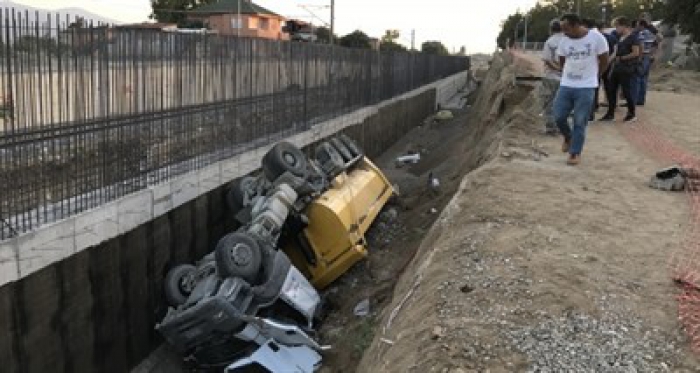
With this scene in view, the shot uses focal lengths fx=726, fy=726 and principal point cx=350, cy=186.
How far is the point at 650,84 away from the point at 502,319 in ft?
77.7

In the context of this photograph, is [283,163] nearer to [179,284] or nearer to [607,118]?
[179,284]

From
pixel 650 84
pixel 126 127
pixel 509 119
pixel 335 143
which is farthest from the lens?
pixel 650 84

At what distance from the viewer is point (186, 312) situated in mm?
7430

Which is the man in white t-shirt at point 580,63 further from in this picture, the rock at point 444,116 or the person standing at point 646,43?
the rock at point 444,116

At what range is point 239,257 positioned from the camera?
800 cm

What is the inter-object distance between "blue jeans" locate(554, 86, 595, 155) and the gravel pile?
5.01 metres

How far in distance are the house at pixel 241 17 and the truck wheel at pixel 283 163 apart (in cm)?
4818

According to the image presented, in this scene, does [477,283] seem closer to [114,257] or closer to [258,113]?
[114,257]

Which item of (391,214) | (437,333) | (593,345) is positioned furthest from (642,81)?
(437,333)

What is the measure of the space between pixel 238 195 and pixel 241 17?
5970 centimetres

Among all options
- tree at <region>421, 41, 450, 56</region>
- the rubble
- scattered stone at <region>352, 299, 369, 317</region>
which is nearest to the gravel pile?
the rubble

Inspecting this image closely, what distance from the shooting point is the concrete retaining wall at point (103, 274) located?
248 inches

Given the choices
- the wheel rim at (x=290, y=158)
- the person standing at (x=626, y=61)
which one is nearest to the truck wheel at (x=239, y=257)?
the wheel rim at (x=290, y=158)

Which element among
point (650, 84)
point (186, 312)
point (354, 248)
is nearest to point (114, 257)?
point (186, 312)
